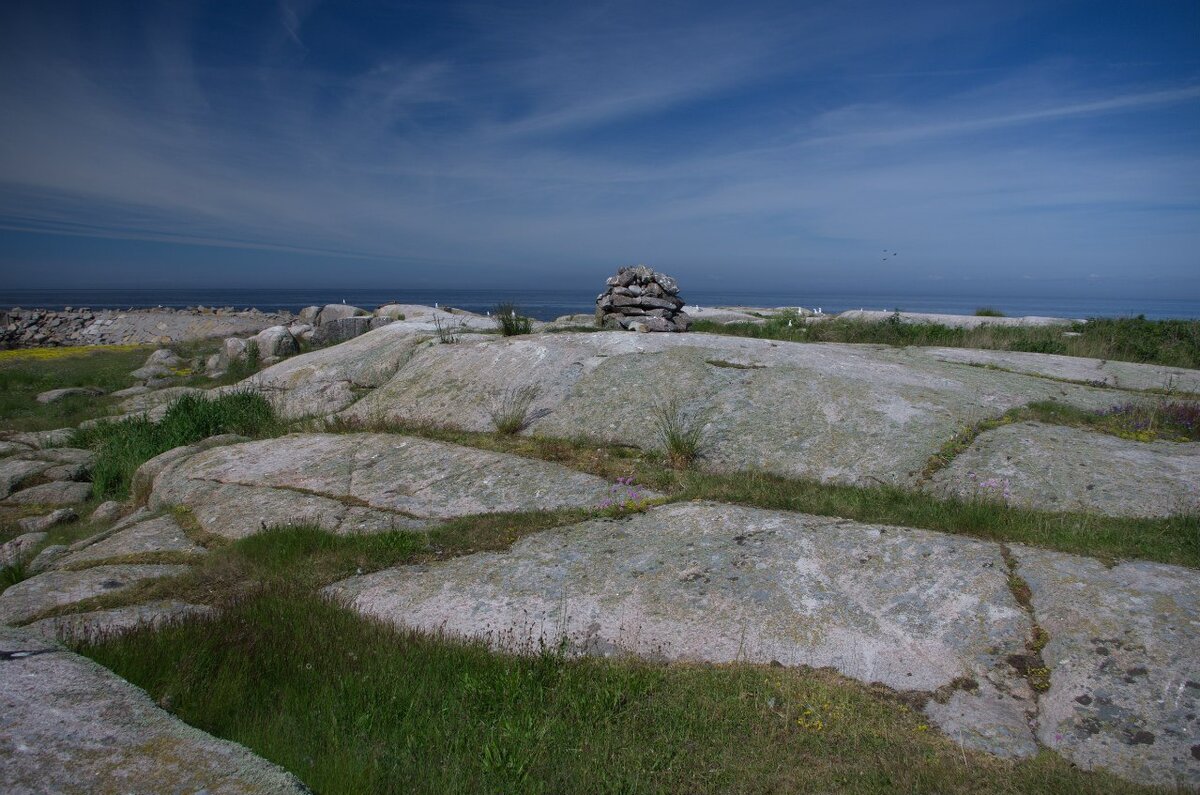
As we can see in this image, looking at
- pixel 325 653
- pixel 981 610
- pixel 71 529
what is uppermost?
pixel 981 610

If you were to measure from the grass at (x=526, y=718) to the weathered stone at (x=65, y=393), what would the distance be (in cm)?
1773

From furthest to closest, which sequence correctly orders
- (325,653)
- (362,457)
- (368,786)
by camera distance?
(362,457) < (325,653) < (368,786)

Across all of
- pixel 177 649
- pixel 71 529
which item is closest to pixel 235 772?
pixel 177 649

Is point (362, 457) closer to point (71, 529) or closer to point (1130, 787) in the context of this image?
point (71, 529)

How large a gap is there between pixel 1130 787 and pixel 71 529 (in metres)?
10.8

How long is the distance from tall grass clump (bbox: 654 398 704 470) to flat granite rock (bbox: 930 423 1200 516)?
106 inches

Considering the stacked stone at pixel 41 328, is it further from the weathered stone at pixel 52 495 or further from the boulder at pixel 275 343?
the weathered stone at pixel 52 495

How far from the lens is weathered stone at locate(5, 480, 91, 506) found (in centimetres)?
1017

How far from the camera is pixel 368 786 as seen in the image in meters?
2.88

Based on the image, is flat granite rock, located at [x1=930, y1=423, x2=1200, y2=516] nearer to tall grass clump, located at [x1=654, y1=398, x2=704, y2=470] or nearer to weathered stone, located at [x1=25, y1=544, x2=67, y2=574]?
tall grass clump, located at [x1=654, y1=398, x2=704, y2=470]

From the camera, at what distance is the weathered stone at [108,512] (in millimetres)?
8812

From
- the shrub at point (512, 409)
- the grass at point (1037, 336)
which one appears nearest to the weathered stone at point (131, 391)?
the shrub at point (512, 409)

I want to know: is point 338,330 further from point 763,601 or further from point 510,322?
point 763,601

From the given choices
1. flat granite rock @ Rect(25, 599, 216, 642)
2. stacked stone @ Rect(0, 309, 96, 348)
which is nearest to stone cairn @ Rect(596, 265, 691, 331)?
flat granite rock @ Rect(25, 599, 216, 642)
